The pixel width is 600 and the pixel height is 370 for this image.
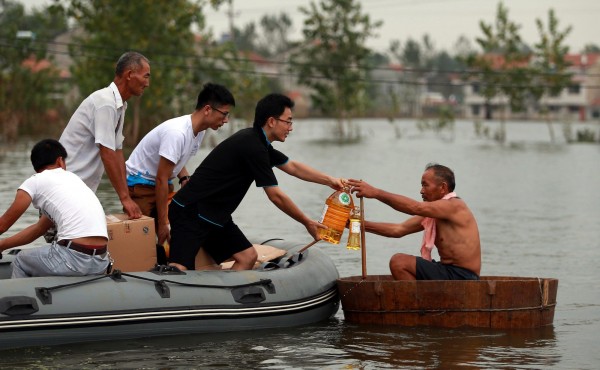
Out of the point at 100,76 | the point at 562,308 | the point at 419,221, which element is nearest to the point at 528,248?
the point at 562,308

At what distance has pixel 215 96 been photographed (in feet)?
34.1

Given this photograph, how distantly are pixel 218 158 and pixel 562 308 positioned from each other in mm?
4069

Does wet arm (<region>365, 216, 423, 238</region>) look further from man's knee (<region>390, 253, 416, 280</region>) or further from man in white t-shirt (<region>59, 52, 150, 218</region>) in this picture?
man in white t-shirt (<region>59, 52, 150, 218</region>)

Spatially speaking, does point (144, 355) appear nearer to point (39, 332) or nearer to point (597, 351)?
point (39, 332)

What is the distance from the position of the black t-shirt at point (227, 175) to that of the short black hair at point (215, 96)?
28 cm

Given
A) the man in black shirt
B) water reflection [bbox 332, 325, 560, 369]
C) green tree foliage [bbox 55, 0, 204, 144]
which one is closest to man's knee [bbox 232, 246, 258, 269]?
the man in black shirt

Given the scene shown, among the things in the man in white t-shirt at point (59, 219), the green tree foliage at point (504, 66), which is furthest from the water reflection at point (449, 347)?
the green tree foliage at point (504, 66)

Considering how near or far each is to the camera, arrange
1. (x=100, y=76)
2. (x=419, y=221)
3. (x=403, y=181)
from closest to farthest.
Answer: (x=419, y=221) < (x=403, y=181) < (x=100, y=76)

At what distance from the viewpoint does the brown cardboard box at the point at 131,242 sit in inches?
402

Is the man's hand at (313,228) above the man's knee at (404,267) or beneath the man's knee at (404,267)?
above

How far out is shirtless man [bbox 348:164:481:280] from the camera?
34.2 feet

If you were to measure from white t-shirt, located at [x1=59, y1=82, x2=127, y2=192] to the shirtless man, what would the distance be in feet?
6.42

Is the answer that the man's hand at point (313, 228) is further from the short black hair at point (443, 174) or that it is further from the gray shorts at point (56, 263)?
the gray shorts at point (56, 263)

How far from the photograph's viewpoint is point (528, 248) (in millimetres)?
17422
